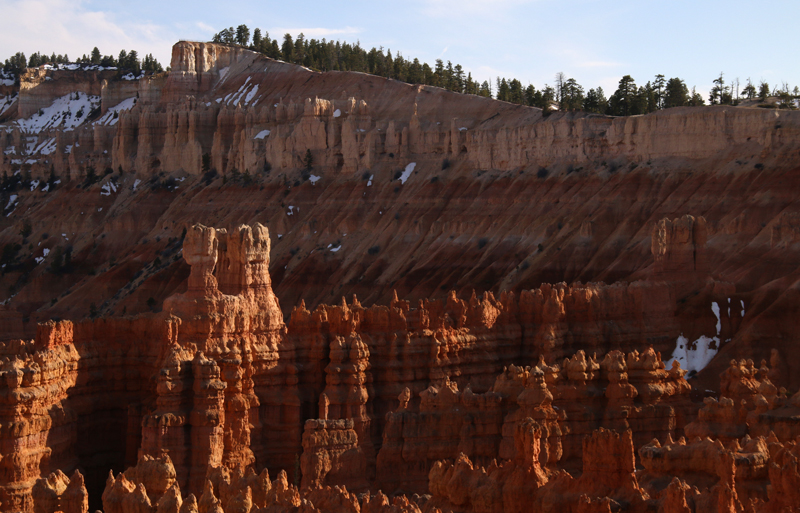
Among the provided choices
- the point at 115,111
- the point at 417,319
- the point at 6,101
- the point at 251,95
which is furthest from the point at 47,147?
the point at 417,319

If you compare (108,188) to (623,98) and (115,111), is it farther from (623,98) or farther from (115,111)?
(623,98)

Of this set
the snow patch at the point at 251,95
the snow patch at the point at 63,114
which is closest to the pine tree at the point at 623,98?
the snow patch at the point at 251,95

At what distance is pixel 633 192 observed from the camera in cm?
8275

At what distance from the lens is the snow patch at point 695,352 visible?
4959 centimetres

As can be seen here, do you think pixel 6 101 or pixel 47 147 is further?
pixel 6 101

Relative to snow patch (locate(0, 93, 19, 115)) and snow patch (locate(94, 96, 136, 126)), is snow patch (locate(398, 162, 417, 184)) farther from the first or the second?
snow patch (locate(0, 93, 19, 115))

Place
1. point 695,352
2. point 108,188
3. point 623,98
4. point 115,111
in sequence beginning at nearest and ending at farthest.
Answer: point 695,352 → point 623,98 → point 108,188 → point 115,111

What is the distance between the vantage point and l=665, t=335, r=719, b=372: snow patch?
163ft

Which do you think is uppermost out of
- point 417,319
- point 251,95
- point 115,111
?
point 115,111

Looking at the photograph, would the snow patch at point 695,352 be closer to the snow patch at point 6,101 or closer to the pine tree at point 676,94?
the pine tree at point 676,94

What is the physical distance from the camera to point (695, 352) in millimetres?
50781

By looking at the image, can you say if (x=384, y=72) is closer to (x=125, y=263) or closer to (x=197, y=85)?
(x=197, y=85)

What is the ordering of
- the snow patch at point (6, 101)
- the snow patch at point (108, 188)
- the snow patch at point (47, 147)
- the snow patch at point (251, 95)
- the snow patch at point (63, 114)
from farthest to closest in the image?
the snow patch at point (6, 101), the snow patch at point (63, 114), the snow patch at point (47, 147), the snow patch at point (108, 188), the snow patch at point (251, 95)

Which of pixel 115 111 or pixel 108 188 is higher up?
pixel 115 111
